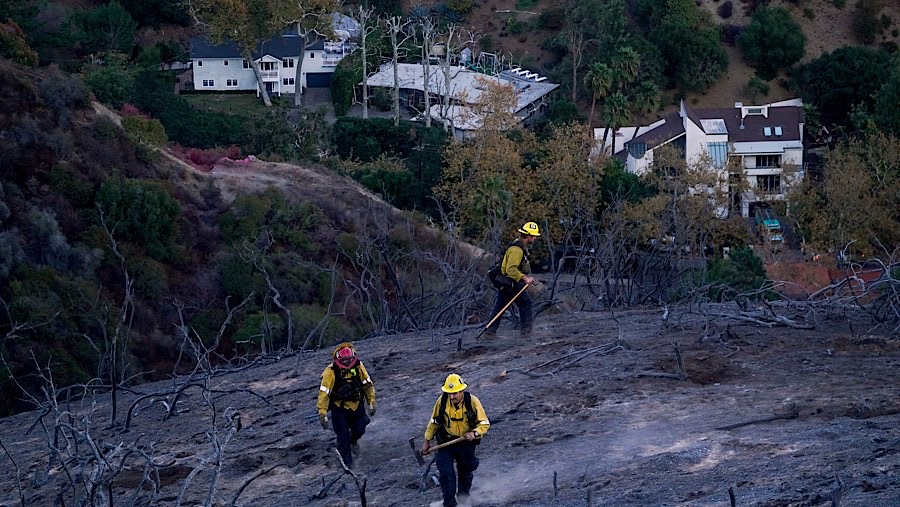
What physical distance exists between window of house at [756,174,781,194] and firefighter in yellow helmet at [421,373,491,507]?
120ft

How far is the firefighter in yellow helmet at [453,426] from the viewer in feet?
31.7

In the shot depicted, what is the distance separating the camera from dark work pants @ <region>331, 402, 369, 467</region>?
36.2 feet

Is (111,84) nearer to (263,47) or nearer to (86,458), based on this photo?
(263,47)

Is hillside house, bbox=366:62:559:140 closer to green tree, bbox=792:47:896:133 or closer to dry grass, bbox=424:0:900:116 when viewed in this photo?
dry grass, bbox=424:0:900:116

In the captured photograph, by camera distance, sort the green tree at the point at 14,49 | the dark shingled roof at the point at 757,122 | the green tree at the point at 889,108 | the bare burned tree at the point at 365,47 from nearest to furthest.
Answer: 1. the green tree at the point at 14,49
2. the green tree at the point at 889,108
3. the dark shingled roof at the point at 757,122
4. the bare burned tree at the point at 365,47

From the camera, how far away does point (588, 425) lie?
11.8m

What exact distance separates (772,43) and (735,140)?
398 inches

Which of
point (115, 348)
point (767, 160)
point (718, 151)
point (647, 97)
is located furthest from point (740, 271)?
point (647, 97)

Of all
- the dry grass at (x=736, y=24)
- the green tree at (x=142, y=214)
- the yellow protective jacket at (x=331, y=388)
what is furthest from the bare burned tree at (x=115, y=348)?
the dry grass at (x=736, y=24)

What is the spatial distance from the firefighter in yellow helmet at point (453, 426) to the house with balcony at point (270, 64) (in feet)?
150

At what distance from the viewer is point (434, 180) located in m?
42.9

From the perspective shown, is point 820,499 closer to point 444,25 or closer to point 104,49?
point 104,49

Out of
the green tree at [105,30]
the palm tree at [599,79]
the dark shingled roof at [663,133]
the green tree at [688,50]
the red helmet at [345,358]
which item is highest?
the green tree at [105,30]

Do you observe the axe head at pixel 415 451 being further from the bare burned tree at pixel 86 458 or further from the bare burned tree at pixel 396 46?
the bare burned tree at pixel 396 46
